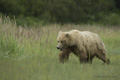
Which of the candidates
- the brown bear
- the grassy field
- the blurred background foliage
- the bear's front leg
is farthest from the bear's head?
the blurred background foliage

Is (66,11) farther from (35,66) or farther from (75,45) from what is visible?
(35,66)

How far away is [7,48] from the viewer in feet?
28.0

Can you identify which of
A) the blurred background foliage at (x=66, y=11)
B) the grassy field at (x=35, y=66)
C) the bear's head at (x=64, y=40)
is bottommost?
the grassy field at (x=35, y=66)

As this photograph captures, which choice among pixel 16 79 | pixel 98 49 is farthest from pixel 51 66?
pixel 98 49

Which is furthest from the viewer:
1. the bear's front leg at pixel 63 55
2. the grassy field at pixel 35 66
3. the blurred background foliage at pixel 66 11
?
the blurred background foliage at pixel 66 11

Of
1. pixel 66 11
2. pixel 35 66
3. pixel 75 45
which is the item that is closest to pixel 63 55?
pixel 75 45

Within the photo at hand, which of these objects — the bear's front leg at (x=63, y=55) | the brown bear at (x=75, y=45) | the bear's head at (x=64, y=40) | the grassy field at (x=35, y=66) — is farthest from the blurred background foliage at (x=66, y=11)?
the bear's head at (x=64, y=40)

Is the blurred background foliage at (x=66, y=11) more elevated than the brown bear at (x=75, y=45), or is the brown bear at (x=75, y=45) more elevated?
the blurred background foliage at (x=66, y=11)

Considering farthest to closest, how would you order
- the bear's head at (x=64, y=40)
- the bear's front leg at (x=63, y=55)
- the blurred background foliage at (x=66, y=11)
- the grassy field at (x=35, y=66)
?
the blurred background foliage at (x=66, y=11), the bear's front leg at (x=63, y=55), the bear's head at (x=64, y=40), the grassy field at (x=35, y=66)

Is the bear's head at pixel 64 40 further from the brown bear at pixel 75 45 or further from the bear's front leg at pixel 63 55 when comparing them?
the bear's front leg at pixel 63 55

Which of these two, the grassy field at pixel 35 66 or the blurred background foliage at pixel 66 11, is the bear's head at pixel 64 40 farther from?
the blurred background foliage at pixel 66 11

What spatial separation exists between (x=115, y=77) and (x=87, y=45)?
8.06ft

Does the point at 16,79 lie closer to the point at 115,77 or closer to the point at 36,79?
the point at 36,79

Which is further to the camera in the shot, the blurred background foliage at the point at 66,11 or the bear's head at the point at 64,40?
the blurred background foliage at the point at 66,11
